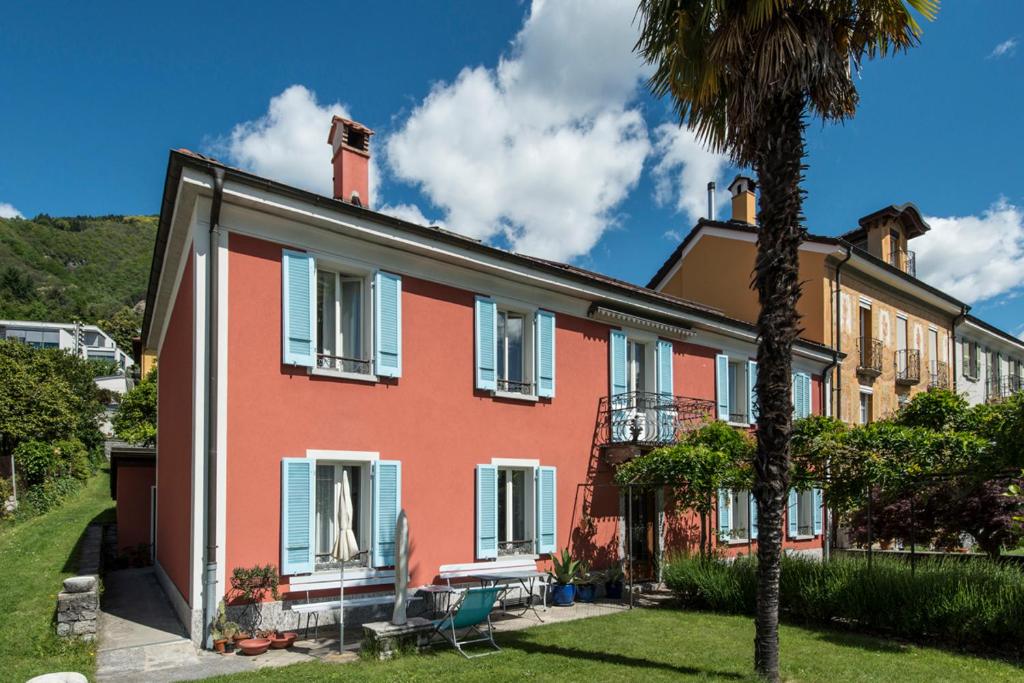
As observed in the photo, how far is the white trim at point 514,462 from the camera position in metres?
12.1

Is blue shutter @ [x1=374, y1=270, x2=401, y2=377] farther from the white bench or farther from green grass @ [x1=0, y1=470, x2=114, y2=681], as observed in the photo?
green grass @ [x1=0, y1=470, x2=114, y2=681]

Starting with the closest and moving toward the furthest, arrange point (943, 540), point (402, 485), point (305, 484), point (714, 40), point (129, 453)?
point (714, 40), point (305, 484), point (402, 485), point (129, 453), point (943, 540)

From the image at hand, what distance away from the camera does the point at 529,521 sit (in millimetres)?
12758

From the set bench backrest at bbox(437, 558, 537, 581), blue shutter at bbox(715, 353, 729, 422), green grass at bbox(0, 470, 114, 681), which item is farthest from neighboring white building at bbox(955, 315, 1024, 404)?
green grass at bbox(0, 470, 114, 681)

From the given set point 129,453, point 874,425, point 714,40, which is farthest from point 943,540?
point 129,453

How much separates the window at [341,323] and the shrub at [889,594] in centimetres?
675

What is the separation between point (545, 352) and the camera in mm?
13117

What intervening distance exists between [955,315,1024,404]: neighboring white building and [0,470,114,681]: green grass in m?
29.3

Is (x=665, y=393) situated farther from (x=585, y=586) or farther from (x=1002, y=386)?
(x=1002, y=386)

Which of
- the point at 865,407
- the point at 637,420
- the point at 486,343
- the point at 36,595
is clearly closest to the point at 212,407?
the point at 36,595

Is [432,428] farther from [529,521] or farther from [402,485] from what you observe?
[529,521]

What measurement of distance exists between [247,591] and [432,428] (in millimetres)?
3531

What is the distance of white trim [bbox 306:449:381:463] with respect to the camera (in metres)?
9.73

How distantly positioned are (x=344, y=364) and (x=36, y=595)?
4.93 m
